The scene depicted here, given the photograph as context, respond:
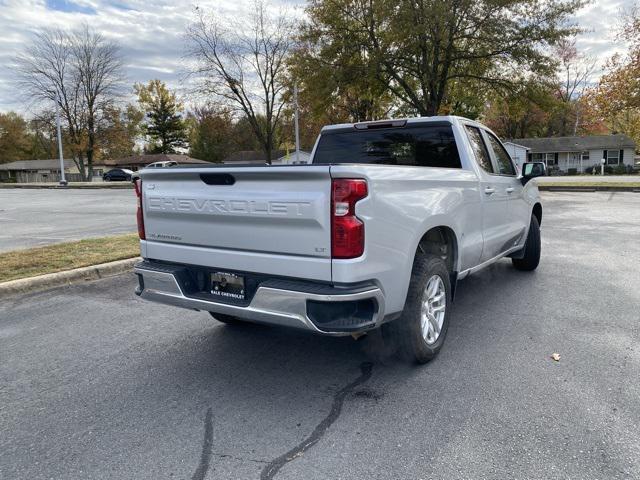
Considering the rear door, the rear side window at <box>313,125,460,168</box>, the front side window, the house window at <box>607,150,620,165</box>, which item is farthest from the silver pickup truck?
the house window at <box>607,150,620,165</box>

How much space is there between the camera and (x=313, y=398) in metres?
3.26

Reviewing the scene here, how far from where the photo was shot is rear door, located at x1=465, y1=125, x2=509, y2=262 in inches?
189

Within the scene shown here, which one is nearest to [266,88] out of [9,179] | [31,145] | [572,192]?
[572,192]

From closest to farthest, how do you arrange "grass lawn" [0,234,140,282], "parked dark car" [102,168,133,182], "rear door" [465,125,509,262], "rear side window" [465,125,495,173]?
"rear door" [465,125,509,262] → "rear side window" [465,125,495,173] → "grass lawn" [0,234,140,282] → "parked dark car" [102,168,133,182]

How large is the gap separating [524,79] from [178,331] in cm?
2191

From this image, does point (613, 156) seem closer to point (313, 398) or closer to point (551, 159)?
point (551, 159)

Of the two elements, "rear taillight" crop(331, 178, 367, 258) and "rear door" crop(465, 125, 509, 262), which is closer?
"rear taillight" crop(331, 178, 367, 258)

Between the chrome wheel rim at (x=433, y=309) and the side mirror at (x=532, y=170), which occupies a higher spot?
the side mirror at (x=532, y=170)

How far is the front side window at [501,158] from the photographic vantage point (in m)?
5.55

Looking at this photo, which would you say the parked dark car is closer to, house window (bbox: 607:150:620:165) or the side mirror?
the side mirror

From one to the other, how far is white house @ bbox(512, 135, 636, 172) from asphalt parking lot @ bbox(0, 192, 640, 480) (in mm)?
58864

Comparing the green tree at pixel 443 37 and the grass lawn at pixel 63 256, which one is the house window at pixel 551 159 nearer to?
the green tree at pixel 443 37

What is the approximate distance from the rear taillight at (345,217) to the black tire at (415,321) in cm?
80

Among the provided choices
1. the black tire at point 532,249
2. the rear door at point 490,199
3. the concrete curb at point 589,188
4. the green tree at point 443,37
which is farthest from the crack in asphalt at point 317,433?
the concrete curb at point 589,188
